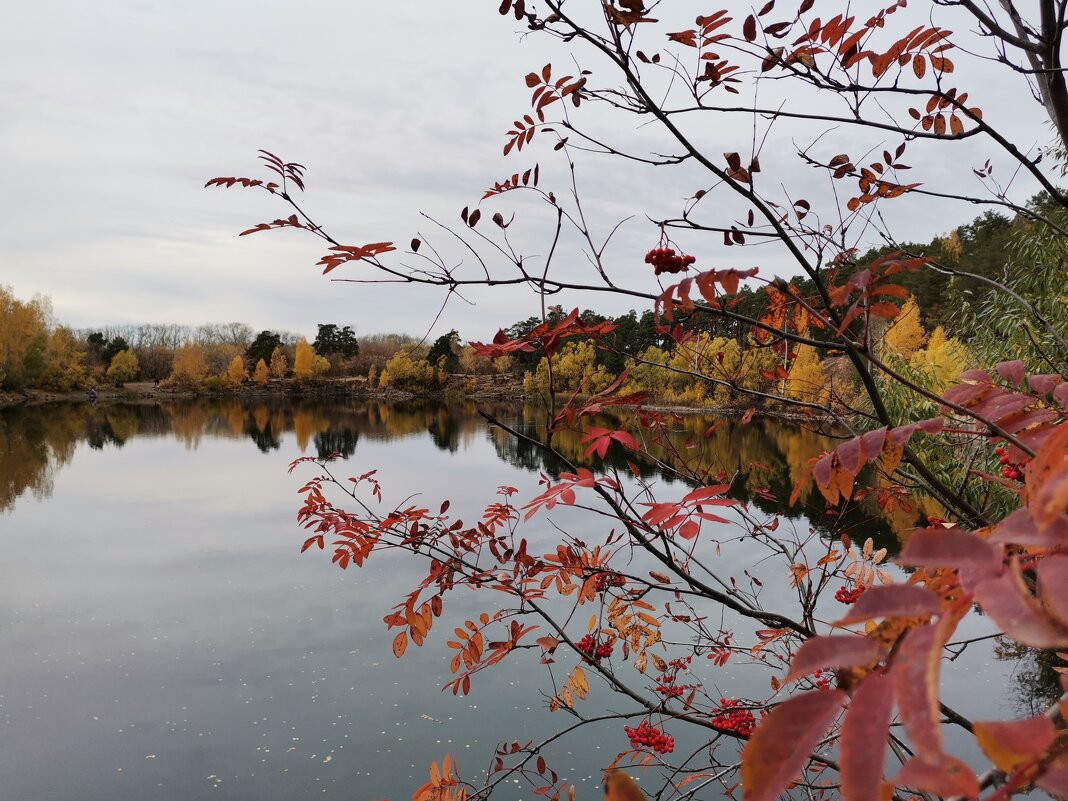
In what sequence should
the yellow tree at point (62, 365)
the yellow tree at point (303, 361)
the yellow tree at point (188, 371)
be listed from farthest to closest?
the yellow tree at point (303, 361) → the yellow tree at point (188, 371) → the yellow tree at point (62, 365)

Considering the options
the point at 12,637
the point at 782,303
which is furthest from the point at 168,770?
the point at 782,303

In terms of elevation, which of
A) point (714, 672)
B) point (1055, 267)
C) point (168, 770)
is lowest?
point (168, 770)

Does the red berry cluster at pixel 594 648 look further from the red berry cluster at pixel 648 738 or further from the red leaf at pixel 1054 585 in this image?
the red leaf at pixel 1054 585

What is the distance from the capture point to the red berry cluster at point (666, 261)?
128 centimetres

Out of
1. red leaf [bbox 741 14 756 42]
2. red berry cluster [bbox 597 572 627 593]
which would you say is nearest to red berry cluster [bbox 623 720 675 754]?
red berry cluster [bbox 597 572 627 593]

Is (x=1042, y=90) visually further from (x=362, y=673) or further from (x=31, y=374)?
(x=31, y=374)

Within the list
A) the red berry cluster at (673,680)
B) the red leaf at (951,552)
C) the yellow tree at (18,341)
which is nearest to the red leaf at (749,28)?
the red leaf at (951,552)

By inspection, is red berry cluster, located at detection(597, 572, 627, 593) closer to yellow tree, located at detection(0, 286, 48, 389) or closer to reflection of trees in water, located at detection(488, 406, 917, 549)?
reflection of trees in water, located at detection(488, 406, 917, 549)

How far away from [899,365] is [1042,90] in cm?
720

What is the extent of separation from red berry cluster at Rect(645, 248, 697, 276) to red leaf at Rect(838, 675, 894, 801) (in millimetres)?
1010

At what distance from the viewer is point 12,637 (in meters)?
7.70

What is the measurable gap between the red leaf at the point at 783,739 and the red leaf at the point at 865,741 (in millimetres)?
15

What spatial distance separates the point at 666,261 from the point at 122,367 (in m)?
75.9

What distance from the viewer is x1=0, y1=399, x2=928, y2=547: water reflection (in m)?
12.5
